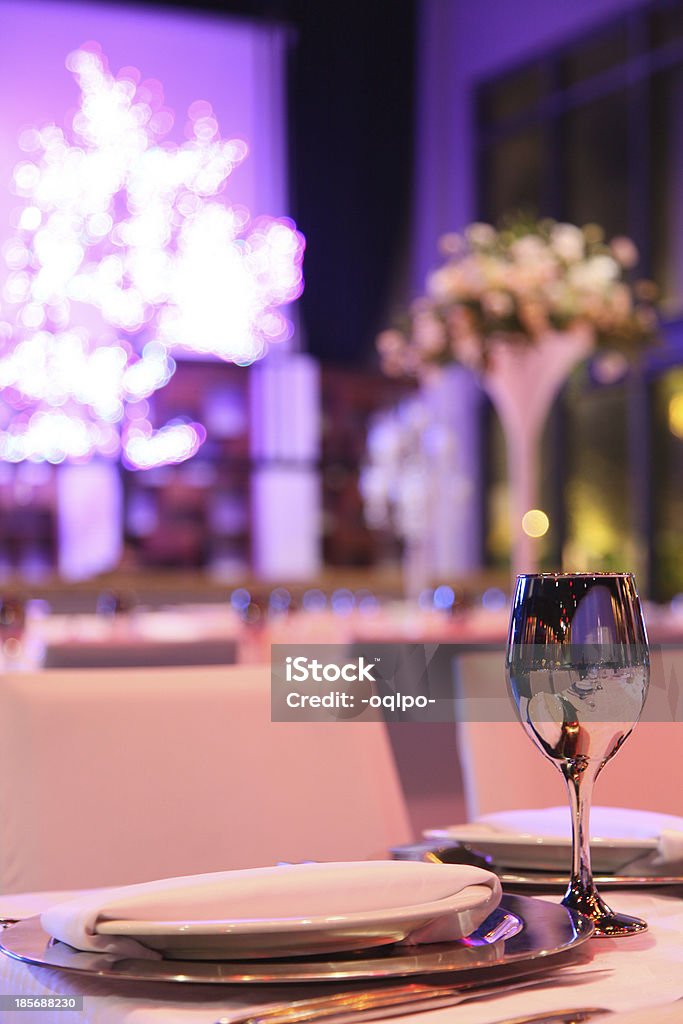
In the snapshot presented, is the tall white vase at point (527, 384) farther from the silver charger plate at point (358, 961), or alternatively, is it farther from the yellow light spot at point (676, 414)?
the yellow light spot at point (676, 414)

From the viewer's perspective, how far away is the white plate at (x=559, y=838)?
2.90ft

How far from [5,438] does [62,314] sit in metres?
0.84

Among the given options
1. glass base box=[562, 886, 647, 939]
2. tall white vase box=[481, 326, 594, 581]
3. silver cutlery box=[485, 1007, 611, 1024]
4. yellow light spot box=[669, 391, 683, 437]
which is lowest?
silver cutlery box=[485, 1007, 611, 1024]

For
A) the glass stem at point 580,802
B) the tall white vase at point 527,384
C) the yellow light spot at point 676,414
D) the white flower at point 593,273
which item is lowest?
the glass stem at point 580,802

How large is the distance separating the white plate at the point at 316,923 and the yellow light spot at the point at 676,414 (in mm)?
6733

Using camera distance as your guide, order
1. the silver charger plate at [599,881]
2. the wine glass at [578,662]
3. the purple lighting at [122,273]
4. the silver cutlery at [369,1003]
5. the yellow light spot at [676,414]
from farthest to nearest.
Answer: the purple lighting at [122,273], the yellow light spot at [676,414], the silver charger plate at [599,881], the wine glass at [578,662], the silver cutlery at [369,1003]

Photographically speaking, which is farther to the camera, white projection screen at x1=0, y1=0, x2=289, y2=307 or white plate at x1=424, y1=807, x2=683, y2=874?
white projection screen at x1=0, y1=0, x2=289, y2=307

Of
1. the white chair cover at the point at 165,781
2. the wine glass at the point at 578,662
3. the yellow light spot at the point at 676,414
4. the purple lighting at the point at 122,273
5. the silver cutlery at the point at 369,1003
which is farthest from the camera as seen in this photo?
the purple lighting at the point at 122,273

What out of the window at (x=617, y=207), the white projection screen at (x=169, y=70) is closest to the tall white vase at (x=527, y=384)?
the window at (x=617, y=207)

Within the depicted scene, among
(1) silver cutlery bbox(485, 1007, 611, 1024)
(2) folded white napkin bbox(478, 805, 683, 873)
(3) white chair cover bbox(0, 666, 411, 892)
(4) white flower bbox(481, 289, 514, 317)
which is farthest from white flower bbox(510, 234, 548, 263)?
(1) silver cutlery bbox(485, 1007, 611, 1024)

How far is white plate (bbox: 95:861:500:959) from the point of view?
0.63 m

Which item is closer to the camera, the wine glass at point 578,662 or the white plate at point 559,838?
the wine glass at point 578,662

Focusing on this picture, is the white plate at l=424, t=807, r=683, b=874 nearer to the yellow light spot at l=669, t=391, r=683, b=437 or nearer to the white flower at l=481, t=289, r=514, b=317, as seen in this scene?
the white flower at l=481, t=289, r=514, b=317

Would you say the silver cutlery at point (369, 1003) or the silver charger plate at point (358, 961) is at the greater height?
the silver charger plate at point (358, 961)
